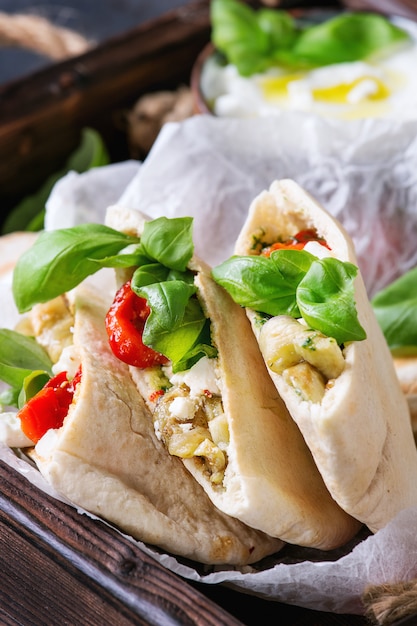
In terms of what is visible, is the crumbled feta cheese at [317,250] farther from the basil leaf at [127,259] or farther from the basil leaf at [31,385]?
the basil leaf at [31,385]

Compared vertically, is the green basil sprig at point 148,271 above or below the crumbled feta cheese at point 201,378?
above

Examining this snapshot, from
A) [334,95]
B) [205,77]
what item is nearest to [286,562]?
[334,95]

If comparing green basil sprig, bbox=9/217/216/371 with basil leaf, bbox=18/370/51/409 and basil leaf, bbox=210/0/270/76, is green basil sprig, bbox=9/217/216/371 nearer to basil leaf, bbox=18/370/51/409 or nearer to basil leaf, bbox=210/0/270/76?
basil leaf, bbox=18/370/51/409

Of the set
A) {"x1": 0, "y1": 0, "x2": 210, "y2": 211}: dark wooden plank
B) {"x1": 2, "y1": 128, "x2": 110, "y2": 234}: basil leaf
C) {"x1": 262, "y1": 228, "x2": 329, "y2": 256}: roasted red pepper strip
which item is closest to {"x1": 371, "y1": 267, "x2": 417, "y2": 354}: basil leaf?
{"x1": 262, "y1": 228, "x2": 329, "y2": 256}: roasted red pepper strip

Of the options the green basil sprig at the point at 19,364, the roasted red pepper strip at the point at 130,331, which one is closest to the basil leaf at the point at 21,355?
the green basil sprig at the point at 19,364

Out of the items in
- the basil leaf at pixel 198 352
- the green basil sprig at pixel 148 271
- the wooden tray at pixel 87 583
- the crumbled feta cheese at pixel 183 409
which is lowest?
the wooden tray at pixel 87 583
